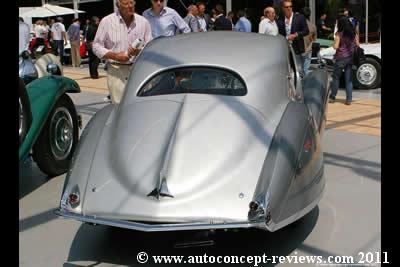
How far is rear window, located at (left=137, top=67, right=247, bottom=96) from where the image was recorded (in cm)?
474

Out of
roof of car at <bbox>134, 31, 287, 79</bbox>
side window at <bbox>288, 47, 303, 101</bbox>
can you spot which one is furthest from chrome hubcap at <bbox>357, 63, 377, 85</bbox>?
roof of car at <bbox>134, 31, 287, 79</bbox>

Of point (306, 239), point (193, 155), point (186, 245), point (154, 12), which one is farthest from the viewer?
point (154, 12)

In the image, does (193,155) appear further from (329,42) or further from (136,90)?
(329,42)

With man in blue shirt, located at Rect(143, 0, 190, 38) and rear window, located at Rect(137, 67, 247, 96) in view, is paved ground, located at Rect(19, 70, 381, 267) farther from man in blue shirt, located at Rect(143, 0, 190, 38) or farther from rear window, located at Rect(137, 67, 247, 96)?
man in blue shirt, located at Rect(143, 0, 190, 38)

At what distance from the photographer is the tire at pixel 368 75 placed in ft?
35.8

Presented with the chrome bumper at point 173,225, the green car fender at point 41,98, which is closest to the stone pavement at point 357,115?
the green car fender at point 41,98

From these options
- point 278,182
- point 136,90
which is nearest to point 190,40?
point 136,90

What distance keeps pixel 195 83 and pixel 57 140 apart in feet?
6.65

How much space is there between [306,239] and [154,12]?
173 inches

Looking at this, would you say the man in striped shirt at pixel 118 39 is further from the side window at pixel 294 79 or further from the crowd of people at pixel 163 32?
the side window at pixel 294 79

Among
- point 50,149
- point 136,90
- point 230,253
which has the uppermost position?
point 136,90

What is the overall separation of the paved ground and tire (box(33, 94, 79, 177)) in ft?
0.71

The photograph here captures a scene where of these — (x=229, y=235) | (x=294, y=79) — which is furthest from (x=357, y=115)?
(x=229, y=235)

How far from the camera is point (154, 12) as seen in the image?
25.2 ft
